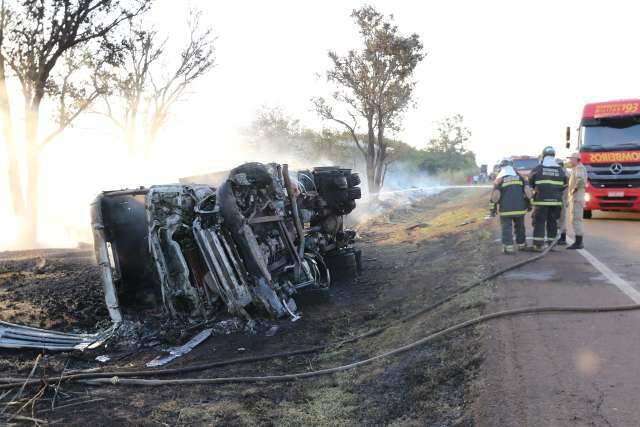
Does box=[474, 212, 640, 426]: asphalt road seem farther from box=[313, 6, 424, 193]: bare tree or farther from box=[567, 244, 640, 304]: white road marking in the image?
box=[313, 6, 424, 193]: bare tree

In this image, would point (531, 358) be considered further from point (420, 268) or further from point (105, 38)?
point (105, 38)

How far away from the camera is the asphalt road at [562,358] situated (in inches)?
128

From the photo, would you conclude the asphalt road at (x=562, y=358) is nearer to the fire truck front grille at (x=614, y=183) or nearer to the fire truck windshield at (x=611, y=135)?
the fire truck front grille at (x=614, y=183)

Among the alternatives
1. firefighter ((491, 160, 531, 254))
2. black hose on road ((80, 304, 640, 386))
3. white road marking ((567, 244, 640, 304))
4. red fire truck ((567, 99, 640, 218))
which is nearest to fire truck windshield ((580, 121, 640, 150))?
red fire truck ((567, 99, 640, 218))

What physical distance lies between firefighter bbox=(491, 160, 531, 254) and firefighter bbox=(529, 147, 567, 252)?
0.31 meters

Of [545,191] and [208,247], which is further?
[545,191]

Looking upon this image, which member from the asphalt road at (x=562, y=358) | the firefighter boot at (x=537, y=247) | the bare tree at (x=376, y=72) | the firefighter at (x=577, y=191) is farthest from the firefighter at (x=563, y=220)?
the bare tree at (x=376, y=72)

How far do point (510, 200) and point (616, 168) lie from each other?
6140 millimetres

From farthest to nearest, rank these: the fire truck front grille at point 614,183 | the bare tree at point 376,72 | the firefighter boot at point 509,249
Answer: the bare tree at point 376,72
the fire truck front grille at point 614,183
the firefighter boot at point 509,249

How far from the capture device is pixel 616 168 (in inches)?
516

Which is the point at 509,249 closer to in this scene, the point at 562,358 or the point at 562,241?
the point at 562,241

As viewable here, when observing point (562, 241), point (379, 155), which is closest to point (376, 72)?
point (379, 155)

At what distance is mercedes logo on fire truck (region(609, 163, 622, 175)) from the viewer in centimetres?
1305

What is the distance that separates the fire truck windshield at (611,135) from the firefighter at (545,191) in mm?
5387
